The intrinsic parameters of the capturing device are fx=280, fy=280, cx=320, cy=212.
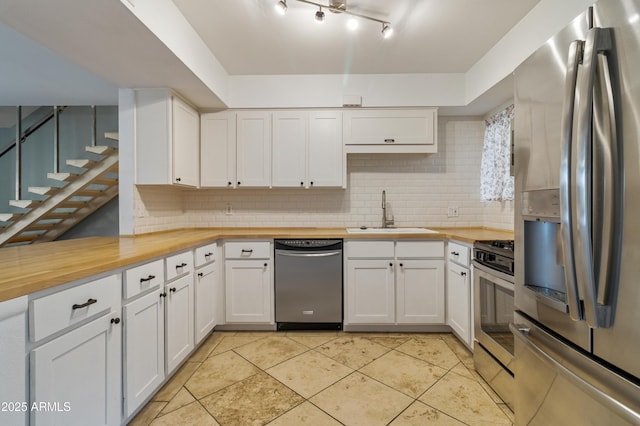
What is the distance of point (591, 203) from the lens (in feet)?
2.58

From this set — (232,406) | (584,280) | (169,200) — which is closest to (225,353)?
(232,406)

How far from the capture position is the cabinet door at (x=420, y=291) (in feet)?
8.24

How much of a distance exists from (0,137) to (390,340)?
6099 mm

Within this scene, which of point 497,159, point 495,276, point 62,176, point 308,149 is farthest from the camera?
point 62,176

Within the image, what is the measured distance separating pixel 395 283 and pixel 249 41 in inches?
94.1

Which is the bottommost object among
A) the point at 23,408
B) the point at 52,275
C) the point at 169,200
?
the point at 23,408

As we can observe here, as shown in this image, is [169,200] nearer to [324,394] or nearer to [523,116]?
[324,394]

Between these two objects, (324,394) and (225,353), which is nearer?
(324,394)

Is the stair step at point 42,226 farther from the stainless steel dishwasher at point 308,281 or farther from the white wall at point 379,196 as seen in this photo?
the stainless steel dishwasher at point 308,281

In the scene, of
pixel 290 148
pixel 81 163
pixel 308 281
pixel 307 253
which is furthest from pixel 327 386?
pixel 81 163

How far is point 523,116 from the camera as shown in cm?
115

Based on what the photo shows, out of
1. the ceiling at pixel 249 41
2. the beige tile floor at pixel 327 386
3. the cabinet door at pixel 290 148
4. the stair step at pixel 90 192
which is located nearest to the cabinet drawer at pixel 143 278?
the beige tile floor at pixel 327 386

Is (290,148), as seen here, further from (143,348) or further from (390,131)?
(143,348)

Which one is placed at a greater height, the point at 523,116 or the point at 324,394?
the point at 523,116
